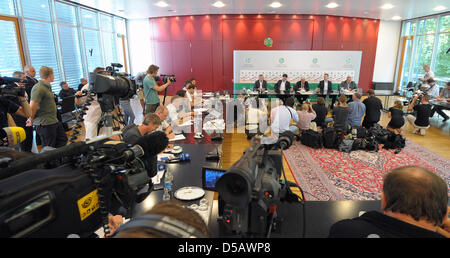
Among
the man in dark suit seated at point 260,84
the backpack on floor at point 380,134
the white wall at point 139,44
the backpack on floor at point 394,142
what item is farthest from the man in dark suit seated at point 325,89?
the white wall at point 139,44

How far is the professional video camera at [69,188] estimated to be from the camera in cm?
59

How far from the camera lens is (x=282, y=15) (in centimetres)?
1076

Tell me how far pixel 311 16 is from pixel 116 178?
11799 millimetres

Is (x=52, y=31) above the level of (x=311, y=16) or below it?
below

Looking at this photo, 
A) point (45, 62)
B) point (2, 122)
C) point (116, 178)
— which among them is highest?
point (45, 62)

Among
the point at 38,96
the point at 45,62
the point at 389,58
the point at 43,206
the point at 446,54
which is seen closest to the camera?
the point at 43,206

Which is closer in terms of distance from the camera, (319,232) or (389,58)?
(319,232)

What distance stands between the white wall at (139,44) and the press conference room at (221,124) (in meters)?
0.06

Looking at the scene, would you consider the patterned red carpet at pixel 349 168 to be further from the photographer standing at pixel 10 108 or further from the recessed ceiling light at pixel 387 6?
the recessed ceiling light at pixel 387 6

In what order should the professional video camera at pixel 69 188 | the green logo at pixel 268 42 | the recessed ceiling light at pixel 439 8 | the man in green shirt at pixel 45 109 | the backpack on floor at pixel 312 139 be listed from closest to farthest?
the professional video camera at pixel 69 188 < the man in green shirt at pixel 45 109 < the backpack on floor at pixel 312 139 < the recessed ceiling light at pixel 439 8 < the green logo at pixel 268 42

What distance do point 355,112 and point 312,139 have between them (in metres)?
1.33

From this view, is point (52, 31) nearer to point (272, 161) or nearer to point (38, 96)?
point (38, 96)

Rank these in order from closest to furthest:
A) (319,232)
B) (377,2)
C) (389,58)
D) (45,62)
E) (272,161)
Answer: (272,161) → (319,232) → (45,62) → (377,2) → (389,58)

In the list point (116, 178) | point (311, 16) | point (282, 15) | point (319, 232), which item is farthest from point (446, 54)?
point (116, 178)
